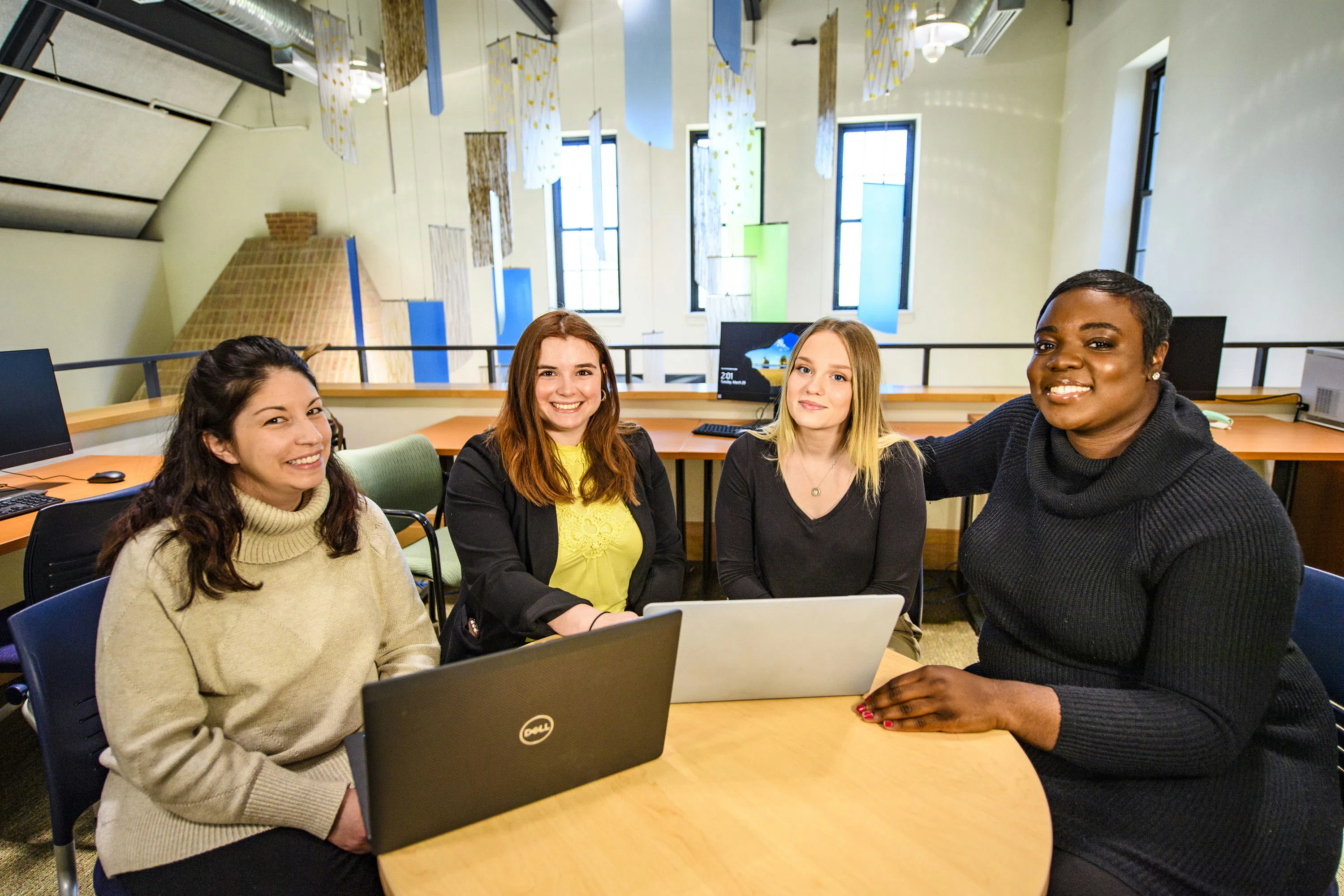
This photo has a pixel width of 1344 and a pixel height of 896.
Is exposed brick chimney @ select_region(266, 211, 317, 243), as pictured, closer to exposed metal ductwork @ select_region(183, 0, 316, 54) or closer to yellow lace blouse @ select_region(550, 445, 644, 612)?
exposed metal ductwork @ select_region(183, 0, 316, 54)

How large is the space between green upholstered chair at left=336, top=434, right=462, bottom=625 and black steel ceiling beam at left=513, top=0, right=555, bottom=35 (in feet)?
17.5

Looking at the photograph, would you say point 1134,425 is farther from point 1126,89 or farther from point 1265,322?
point 1126,89

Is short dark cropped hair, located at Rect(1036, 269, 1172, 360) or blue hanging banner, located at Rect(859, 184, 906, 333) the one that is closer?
short dark cropped hair, located at Rect(1036, 269, 1172, 360)

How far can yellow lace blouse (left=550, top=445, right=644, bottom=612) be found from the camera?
64.4 inches

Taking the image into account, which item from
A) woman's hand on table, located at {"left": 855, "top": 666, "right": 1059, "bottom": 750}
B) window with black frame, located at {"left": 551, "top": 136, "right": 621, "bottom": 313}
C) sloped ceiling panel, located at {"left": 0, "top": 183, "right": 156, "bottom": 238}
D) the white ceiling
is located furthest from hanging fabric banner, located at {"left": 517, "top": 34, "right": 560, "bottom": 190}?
sloped ceiling panel, located at {"left": 0, "top": 183, "right": 156, "bottom": 238}

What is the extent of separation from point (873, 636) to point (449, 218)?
295 inches

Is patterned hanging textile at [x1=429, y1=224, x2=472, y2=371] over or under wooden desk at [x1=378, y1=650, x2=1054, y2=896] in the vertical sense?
over

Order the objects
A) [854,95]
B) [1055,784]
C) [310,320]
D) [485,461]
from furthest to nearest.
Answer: [310,320] < [854,95] < [485,461] < [1055,784]

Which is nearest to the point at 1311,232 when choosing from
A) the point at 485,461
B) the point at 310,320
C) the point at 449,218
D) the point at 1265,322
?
the point at 1265,322

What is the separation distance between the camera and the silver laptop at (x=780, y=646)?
982 millimetres

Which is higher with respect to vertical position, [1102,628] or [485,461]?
[485,461]

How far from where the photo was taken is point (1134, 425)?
115 cm

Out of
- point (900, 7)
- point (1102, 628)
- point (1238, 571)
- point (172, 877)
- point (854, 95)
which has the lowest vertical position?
point (172, 877)

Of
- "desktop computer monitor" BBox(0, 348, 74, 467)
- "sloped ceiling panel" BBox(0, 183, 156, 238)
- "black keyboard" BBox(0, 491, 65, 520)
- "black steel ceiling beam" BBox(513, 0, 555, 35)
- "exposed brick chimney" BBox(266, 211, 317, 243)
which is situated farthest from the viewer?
"exposed brick chimney" BBox(266, 211, 317, 243)
